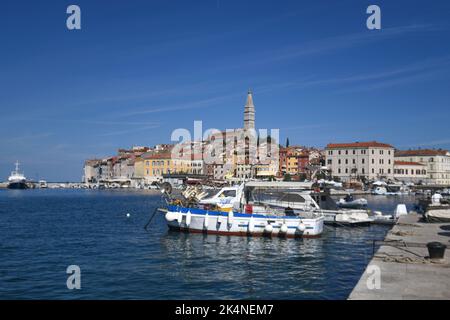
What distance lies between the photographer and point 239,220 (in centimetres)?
2875

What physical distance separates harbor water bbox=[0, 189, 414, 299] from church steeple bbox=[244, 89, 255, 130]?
14242cm

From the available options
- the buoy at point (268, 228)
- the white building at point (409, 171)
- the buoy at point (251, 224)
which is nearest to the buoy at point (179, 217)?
the buoy at point (251, 224)

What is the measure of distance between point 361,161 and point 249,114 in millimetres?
59174

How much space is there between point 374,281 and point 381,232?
21.9m

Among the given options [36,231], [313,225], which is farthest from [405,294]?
[36,231]

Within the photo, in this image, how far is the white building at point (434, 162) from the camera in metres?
136

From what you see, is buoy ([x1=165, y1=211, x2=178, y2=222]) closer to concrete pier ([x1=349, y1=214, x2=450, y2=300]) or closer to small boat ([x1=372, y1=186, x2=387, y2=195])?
concrete pier ([x1=349, y1=214, x2=450, y2=300])

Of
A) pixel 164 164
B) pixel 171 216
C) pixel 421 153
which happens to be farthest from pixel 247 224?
pixel 421 153

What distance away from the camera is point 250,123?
573 feet

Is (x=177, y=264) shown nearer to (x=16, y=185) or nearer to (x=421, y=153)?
(x=421, y=153)

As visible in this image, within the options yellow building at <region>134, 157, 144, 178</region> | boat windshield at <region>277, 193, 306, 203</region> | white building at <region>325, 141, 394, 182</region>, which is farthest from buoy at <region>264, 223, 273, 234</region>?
yellow building at <region>134, 157, 144, 178</region>

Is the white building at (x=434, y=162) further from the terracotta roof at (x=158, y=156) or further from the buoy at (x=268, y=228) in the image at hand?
the buoy at (x=268, y=228)
